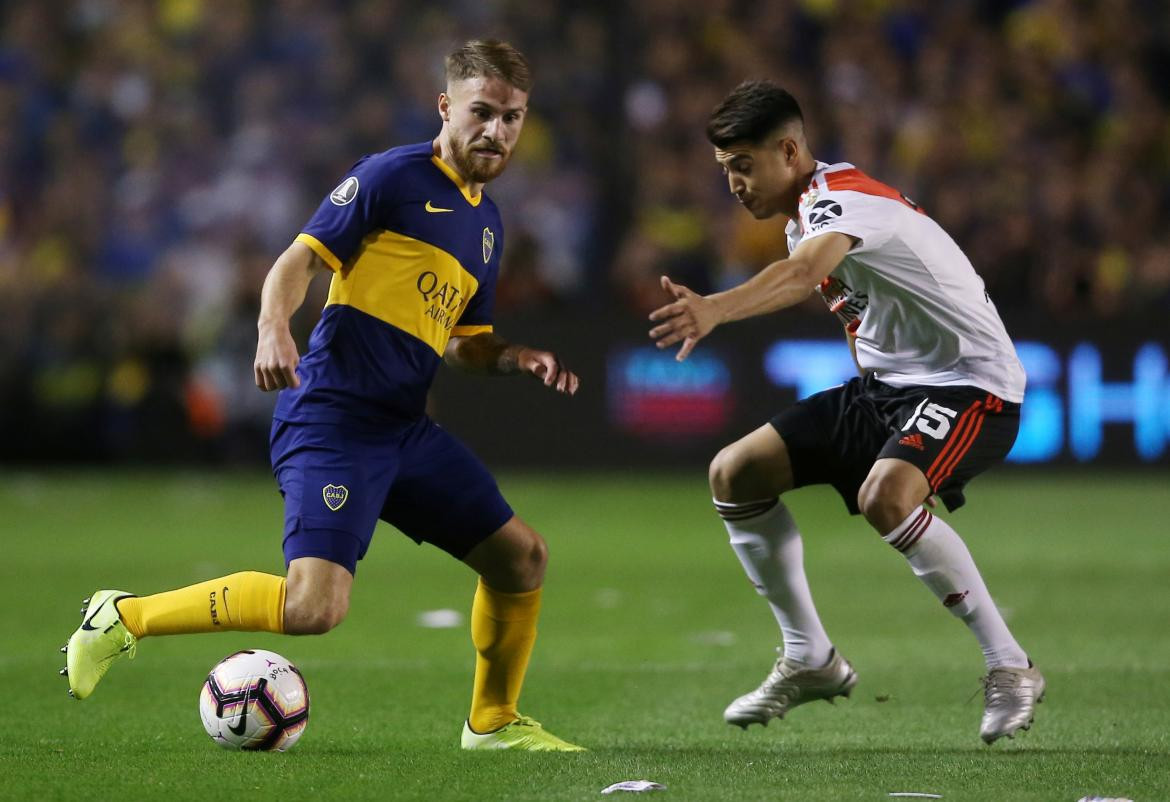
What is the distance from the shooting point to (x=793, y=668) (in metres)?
6.27

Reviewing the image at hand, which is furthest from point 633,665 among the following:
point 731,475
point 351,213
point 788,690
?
point 351,213

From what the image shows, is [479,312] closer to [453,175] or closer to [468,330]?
[468,330]

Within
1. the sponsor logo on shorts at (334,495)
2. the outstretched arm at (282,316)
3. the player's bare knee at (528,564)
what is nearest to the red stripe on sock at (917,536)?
the player's bare knee at (528,564)

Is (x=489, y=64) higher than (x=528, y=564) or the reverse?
higher

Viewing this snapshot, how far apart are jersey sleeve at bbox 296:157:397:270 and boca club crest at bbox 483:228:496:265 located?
0.41m

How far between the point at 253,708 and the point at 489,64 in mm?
2208

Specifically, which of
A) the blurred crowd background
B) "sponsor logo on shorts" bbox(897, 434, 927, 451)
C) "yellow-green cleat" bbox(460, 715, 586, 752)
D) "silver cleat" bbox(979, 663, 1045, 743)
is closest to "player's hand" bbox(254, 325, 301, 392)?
"yellow-green cleat" bbox(460, 715, 586, 752)

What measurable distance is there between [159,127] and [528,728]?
48.7ft

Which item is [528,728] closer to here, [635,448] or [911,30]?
[635,448]

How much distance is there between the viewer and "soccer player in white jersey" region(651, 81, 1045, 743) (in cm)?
577

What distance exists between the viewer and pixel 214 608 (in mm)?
5488

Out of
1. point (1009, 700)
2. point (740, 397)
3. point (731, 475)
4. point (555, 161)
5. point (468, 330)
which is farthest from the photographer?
point (555, 161)

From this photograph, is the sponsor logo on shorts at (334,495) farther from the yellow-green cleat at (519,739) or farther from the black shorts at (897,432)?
the black shorts at (897,432)

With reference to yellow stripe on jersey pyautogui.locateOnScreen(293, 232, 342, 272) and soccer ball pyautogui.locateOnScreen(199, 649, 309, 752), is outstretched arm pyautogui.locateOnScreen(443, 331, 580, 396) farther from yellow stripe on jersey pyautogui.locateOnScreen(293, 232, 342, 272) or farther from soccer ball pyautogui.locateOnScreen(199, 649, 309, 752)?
soccer ball pyautogui.locateOnScreen(199, 649, 309, 752)
